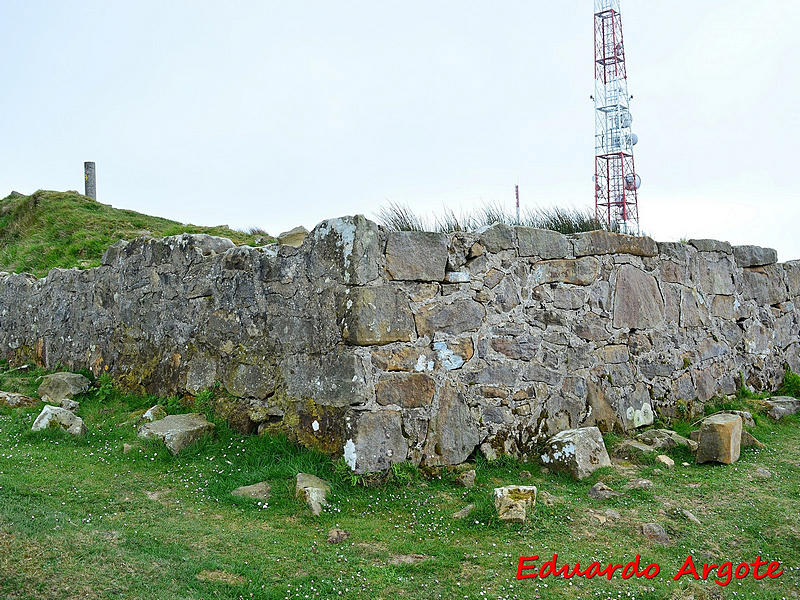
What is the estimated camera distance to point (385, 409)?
466cm

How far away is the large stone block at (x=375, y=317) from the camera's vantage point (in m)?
4.64

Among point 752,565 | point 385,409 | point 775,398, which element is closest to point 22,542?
point 385,409

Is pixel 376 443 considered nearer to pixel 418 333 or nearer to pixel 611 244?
pixel 418 333

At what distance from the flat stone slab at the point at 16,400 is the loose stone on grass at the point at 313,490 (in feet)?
13.0

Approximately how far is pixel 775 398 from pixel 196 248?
6913 mm

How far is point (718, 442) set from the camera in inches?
206

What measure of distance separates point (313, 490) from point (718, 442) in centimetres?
338

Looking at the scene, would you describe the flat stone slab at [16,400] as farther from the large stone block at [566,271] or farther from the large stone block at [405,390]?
the large stone block at [566,271]

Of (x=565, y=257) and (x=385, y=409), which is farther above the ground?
(x=565, y=257)

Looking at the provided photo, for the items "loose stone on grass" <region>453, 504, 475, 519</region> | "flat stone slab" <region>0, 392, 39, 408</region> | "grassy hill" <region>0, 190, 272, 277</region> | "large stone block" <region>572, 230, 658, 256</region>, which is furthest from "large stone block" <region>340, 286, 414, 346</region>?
"grassy hill" <region>0, 190, 272, 277</region>

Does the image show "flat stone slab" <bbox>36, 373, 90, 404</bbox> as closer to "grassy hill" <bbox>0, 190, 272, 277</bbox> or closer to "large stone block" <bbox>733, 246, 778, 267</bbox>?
"grassy hill" <bbox>0, 190, 272, 277</bbox>

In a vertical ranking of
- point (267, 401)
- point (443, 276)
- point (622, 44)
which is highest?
point (622, 44)

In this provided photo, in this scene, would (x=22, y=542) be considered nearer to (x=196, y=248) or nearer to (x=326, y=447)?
(x=326, y=447)

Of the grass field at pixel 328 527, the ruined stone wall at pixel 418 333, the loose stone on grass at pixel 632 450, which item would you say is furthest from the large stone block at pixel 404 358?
the loose stone on grass at pixel 632 450
